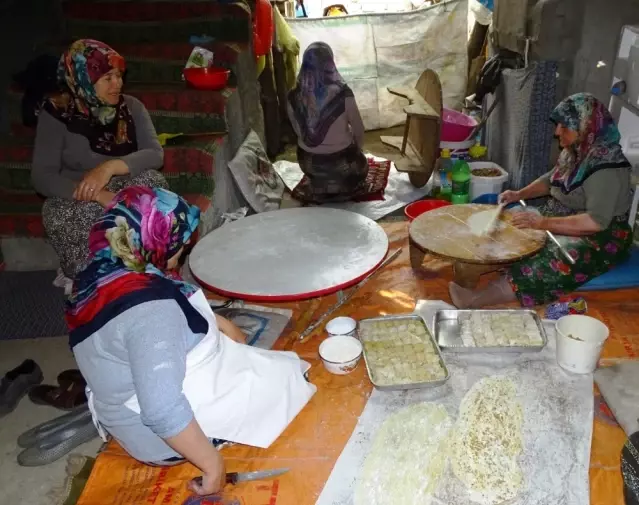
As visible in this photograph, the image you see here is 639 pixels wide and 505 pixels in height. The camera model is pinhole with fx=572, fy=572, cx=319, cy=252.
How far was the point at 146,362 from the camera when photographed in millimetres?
1439

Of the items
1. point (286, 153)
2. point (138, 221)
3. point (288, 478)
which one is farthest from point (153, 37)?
point (288, 478)

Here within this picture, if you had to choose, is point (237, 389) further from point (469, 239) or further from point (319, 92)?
point (319, 92)

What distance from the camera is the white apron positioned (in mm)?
1747

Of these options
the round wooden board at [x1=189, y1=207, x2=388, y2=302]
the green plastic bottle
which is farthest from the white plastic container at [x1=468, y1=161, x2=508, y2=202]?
the round wooden board at [x1=189, y1=207, x2=388, y2=302]

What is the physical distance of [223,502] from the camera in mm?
1715

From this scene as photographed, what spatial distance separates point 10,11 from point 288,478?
430 centimetres

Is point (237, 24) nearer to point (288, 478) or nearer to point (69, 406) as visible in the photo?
point (69, 406)

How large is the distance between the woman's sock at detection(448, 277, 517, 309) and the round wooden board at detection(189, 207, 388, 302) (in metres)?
0.47

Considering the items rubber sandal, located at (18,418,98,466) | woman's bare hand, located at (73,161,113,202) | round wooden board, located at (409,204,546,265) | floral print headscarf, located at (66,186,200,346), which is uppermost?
floral print headscarf, located at (66,186,200,346)

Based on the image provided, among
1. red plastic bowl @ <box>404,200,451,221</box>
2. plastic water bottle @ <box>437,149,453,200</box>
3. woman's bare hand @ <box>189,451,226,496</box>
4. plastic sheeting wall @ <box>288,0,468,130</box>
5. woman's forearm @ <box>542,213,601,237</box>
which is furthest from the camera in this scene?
plastic sheeting wall @ <box>288,0,468,130</box>

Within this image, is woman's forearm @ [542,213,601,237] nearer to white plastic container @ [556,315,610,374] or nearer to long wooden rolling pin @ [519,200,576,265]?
Result: long wooden rolling pin @ [519,200,576,265]

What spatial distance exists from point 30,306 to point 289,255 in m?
1.95

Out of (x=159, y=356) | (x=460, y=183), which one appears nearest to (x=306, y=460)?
(x=159, y=356)

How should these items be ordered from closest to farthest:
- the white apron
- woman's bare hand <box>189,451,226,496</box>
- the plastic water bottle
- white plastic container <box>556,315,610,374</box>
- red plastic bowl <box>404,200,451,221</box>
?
woman's bare hand <box>189,451,226,496</box> < the white apron < white plastic container <box>556,315,610,374</box> < red plastic bowl <box>404,200,451,221</box> < the plastic water bottle
